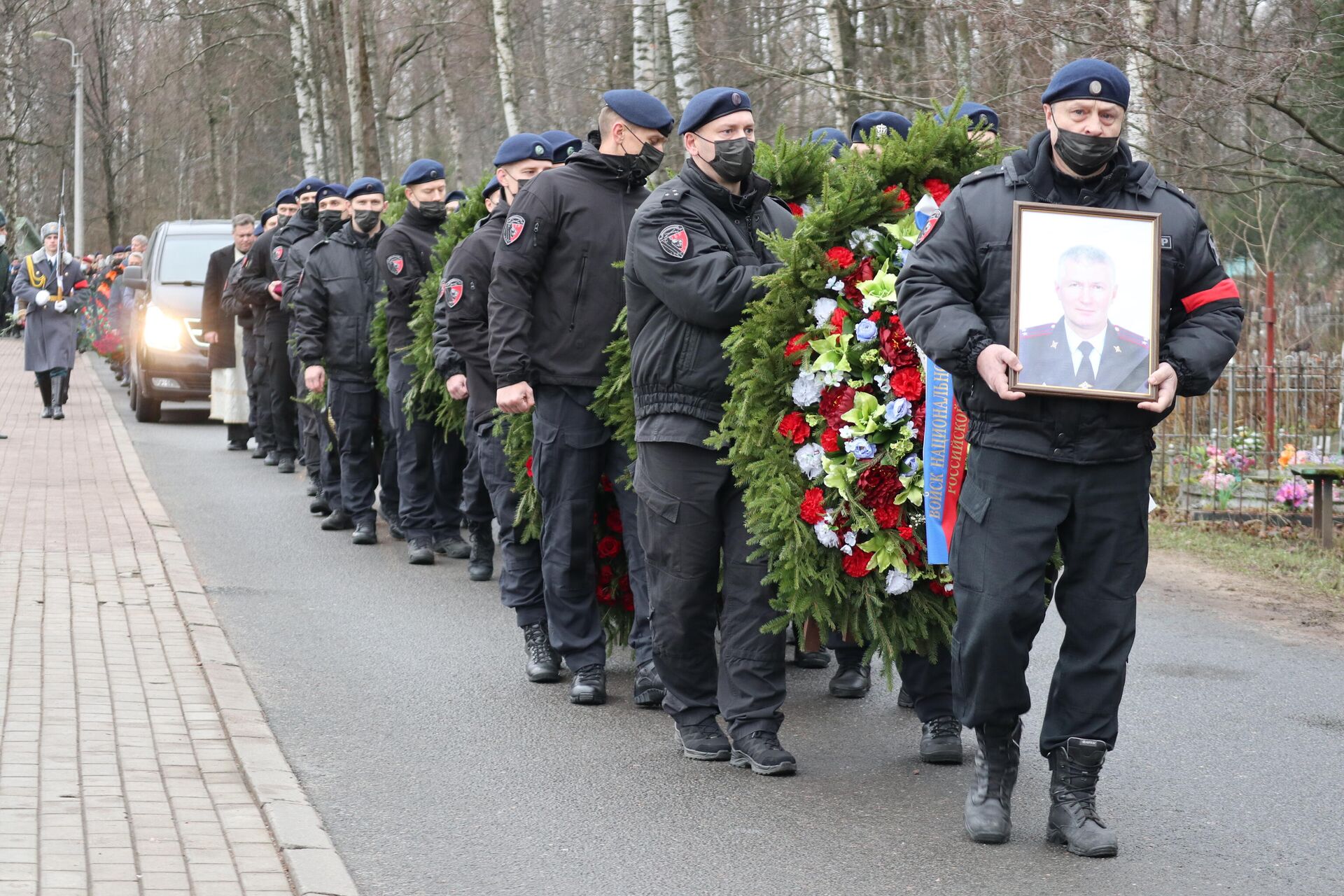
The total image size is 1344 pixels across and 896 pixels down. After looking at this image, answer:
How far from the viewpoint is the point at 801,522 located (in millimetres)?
5484

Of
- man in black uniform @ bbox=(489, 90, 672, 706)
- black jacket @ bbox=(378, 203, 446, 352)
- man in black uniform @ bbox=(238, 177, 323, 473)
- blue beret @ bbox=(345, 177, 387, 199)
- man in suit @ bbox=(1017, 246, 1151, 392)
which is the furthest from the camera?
man in black uniform @ bbox=(238, 177, 323, 473)

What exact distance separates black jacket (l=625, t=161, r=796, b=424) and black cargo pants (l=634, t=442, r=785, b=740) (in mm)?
185

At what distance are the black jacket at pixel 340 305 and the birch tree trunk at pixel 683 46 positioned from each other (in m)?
5.34

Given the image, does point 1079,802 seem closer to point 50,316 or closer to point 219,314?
point 219,314

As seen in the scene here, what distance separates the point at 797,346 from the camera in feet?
18.2

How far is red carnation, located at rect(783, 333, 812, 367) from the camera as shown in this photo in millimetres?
5535

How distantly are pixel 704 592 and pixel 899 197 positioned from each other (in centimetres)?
143

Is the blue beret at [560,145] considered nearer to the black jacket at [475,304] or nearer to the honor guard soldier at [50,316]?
the black jacket at [475,304]

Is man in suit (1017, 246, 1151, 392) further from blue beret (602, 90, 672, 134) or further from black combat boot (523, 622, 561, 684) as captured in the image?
black combat boot (523, 622, 561, 684)

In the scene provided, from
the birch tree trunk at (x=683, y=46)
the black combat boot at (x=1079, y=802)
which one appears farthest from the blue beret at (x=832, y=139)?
the birch tree trunk at (x=683, y=46)

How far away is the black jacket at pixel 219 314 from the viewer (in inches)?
642

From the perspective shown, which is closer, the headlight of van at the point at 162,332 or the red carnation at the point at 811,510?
the red carnation at the point at 811,510

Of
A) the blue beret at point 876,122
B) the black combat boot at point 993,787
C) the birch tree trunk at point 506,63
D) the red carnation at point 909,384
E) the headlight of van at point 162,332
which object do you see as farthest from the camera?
the birch tree trunk at point 506,63

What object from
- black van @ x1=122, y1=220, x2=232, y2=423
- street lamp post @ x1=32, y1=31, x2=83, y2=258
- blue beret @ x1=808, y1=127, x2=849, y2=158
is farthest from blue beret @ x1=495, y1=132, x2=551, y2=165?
street lamp post @ x1=32, y1=31, x2=83, y2=258
